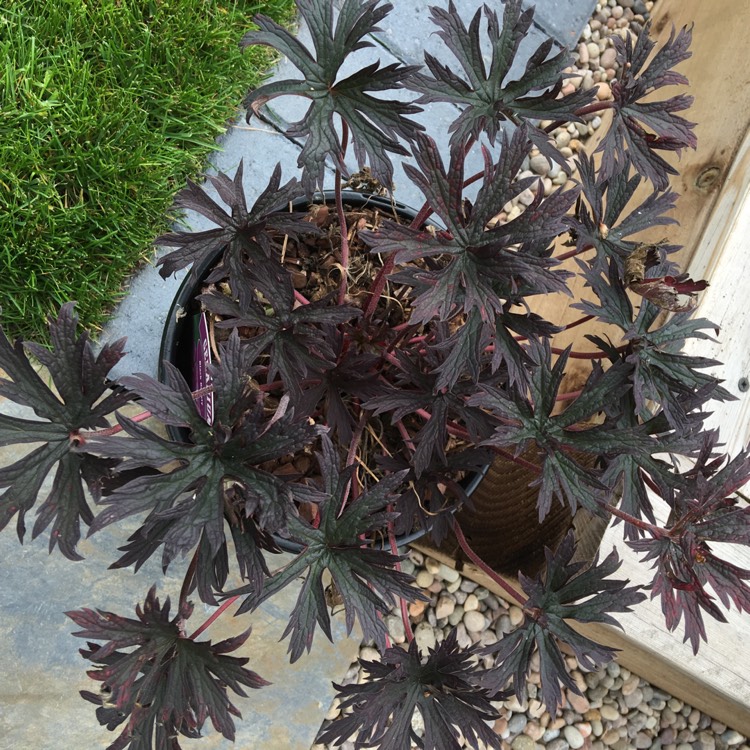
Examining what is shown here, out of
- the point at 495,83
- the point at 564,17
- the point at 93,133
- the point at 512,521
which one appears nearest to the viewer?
the point at 495,83

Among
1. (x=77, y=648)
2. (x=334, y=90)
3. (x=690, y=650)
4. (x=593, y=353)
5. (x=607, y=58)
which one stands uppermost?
(x=607, y=58)

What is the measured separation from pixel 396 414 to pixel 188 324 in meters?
0.46

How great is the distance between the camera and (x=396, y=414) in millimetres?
960

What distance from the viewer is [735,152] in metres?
1.36

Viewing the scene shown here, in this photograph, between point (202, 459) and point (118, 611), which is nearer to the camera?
point (202, 459)

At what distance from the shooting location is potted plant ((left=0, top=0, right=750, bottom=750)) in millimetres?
783

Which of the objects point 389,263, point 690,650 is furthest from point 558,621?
point 690,650

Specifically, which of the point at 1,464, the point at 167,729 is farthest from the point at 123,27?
the point at 167,729

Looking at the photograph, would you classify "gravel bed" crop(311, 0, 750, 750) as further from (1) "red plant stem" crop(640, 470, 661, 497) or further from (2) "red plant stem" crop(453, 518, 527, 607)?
(1) "red plant stem" crop(640, 470, 661, 497)

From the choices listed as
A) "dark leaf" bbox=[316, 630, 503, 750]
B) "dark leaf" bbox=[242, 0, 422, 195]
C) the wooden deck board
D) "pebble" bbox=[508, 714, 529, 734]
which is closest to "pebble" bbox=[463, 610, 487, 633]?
"pebble" bbox=[508, 714, 529, 734]

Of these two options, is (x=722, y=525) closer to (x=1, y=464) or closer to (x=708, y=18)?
(x=708, y=18)

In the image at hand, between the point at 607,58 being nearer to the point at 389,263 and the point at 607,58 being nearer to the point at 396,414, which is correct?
the point at 389,263

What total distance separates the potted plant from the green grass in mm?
694

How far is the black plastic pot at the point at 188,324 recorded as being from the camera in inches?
47.6
